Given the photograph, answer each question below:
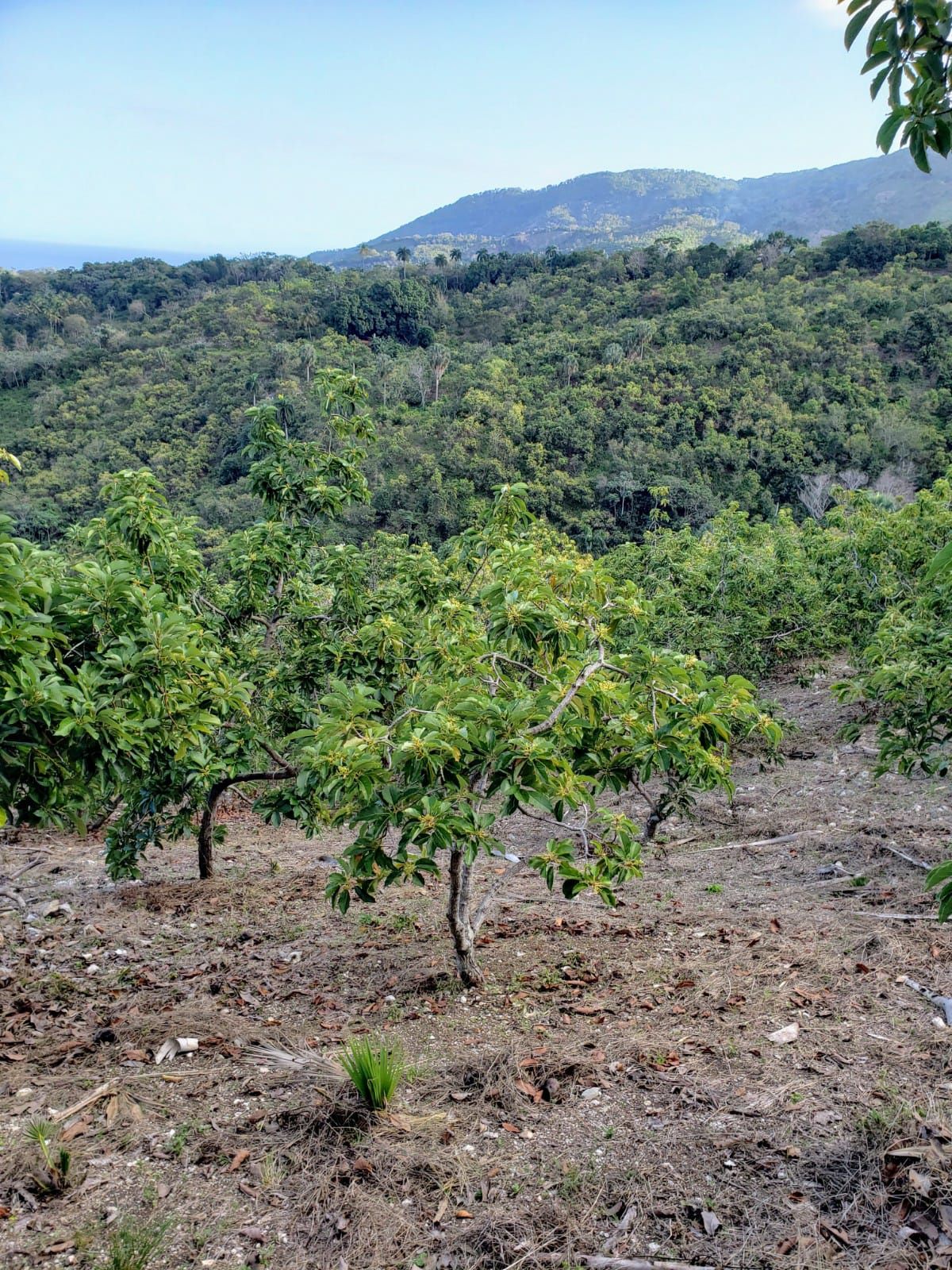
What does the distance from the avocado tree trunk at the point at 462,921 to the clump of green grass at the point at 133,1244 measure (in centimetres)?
157

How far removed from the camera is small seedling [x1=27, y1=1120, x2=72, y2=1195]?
106 inches

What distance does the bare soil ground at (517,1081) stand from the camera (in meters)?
2.46

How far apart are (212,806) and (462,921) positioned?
286 centimetres

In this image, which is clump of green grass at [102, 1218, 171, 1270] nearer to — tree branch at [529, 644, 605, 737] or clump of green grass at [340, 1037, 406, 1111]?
clump of green grass at [340, 1037, 406, 1111]

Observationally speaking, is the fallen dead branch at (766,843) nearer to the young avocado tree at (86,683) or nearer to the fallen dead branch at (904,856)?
the fallen dead branch at (904,856)

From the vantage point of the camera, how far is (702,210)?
16938cm

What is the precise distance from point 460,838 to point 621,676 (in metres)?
1.28

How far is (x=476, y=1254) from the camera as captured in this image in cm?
240

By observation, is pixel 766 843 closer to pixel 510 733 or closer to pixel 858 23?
pixel 510 733

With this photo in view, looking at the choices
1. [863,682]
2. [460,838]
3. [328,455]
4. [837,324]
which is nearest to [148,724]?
[460,838]

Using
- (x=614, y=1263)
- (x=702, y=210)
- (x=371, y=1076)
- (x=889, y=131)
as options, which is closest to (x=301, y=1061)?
(x=371, y=1076)

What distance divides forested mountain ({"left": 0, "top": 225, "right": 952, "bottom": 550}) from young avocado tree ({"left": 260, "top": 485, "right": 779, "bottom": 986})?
22257 millimetres

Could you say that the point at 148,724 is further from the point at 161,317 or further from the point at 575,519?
the point at 161,317

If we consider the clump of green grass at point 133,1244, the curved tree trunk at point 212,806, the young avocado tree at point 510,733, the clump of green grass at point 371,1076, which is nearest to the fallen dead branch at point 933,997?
the young avocado tree at point 510,733
